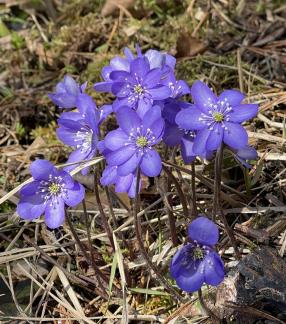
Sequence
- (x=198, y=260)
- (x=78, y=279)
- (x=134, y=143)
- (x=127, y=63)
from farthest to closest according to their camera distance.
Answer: (x=78, y=279) < (x=127, y=63) < (x=134, y=143) < (x=198, y=260)

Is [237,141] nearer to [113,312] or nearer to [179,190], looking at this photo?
[179,190]

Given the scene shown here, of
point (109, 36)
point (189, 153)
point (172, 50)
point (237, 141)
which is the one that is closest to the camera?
point (237, 141)

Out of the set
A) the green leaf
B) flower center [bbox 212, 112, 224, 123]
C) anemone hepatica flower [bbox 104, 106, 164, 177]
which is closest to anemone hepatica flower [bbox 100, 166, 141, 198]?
anemone hepatica flower [bbox 104, 106, 164, 177]

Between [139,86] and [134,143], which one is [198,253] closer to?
[134,143]

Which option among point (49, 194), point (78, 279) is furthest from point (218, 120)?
point (78, 279)

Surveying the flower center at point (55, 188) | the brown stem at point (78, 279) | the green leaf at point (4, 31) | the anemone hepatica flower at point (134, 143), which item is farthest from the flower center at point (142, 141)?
the green leaf at point (4, 31)

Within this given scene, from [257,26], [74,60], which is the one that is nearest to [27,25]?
[74,60]
